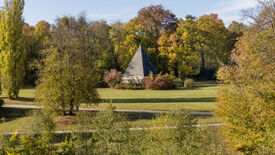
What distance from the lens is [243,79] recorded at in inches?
364

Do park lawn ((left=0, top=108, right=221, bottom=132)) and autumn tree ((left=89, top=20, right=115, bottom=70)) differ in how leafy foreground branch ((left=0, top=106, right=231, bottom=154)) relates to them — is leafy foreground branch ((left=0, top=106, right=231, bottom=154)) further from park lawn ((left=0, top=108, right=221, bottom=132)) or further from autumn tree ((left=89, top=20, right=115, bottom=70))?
autumn tree ((left=89, top=20, right=115, bottom=70))

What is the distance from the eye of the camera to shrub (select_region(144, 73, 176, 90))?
1329 inches

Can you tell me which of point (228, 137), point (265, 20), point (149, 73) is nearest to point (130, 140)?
point (228, 137)

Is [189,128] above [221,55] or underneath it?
underneath

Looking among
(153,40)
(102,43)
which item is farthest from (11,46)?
(153,40)

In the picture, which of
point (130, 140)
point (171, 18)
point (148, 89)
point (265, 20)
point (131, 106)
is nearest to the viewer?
point (130, 140)

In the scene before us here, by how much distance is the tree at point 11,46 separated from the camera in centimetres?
2352

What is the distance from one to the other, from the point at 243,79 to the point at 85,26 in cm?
4632

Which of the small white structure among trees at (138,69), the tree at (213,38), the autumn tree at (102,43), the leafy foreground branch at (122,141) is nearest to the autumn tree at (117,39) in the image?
the autumn tree at (102,43)

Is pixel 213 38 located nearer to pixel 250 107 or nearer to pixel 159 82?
pixel 159 82

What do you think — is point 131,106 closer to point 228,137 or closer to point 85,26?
point 228,137

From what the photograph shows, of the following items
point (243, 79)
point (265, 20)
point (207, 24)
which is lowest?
point (243, 79)

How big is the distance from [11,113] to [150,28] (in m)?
34.8

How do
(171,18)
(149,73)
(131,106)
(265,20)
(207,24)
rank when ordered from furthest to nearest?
(171,18) → (207,24) → (149,73) → (131,106) → (265,20)
